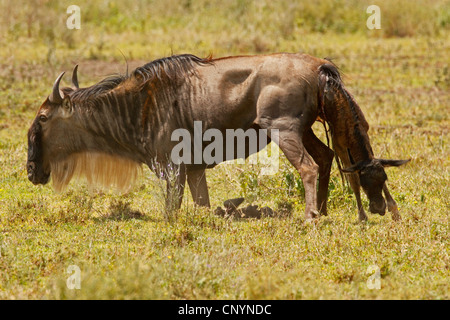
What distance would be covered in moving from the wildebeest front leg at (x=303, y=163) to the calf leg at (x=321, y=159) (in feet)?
1.61

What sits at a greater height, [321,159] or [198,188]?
[321,159]

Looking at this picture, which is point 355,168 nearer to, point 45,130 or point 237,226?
point 237,226

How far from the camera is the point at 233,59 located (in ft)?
24.2

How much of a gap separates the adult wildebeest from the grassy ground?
0.33 m

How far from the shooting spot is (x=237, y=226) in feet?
23.6

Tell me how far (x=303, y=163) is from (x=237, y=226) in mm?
825

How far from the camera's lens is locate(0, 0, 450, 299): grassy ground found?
546 cm

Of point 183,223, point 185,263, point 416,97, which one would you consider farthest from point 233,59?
point 416,97

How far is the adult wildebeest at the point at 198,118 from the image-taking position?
7047mm

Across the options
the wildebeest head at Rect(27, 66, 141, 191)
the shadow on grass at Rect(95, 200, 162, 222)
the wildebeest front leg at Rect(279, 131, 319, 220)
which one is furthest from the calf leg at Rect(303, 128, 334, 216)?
the wildebeest head at Rect(27, 66, 141, 191)

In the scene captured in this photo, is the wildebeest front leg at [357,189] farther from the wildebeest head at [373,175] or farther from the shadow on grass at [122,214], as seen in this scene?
the shadow on grass at [122,214]

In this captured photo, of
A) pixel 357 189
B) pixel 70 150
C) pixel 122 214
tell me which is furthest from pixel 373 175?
pixel 70 150

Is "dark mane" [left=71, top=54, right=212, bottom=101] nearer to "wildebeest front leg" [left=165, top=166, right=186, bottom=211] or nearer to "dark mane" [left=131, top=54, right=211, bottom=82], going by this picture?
"dark mane" [left=131, top=54, right=211, bottom=82]
